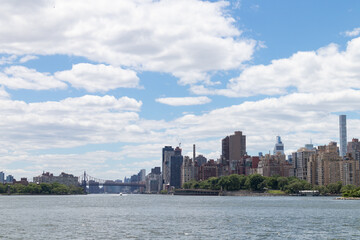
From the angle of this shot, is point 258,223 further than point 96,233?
Yes

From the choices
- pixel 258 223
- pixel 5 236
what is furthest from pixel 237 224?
pixel 5 236

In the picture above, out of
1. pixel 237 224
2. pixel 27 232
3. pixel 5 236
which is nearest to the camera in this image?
pixel 5 236

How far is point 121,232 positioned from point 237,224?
25.5 m

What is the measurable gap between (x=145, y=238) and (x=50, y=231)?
20.0 meters

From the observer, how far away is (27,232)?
93938 mm

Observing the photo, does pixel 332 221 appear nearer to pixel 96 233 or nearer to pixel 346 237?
pixel 346 237

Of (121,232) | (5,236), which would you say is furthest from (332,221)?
(5,236)

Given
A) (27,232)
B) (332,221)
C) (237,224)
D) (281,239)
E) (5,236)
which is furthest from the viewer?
(332,221)

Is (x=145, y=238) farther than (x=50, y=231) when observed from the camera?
No

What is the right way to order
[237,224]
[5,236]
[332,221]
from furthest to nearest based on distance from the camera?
[332,221] < [237,224] < [5,236]

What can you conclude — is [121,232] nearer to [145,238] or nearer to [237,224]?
[145,238]

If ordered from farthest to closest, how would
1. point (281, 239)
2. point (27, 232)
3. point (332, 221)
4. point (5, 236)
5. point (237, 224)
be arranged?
1. point (332, 221)
2. point (237, 224)
3. point (27, 232)
4. point (5, 236)
5. point (281, 239)

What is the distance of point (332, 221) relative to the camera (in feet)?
380

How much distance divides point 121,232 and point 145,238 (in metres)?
9.86
